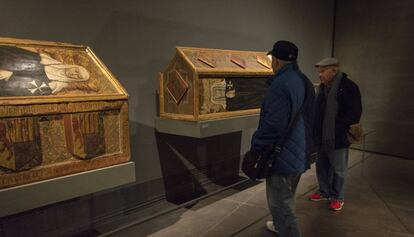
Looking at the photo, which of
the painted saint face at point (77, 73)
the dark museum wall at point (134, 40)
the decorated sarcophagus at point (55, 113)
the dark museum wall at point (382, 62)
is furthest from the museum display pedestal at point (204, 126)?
the dark museum wall at point (382, 62)

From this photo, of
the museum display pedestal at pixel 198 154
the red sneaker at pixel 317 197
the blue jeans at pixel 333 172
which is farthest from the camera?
the red sneaker at pixel 317 197

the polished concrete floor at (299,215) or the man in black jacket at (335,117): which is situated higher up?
the man in black jacket at (335,117)

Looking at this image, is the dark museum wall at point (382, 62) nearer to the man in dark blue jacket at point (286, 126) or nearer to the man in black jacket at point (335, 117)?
the man in black jacket at point (335, 117)

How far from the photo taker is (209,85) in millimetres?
3125

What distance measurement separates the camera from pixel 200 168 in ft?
13.8

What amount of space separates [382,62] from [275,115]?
475 cm

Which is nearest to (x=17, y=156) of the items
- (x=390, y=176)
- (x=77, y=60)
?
(x=77, y=60)

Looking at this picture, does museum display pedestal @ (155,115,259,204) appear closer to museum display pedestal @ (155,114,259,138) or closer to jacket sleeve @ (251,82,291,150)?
museum display pedestal @ (155,114,259,138)

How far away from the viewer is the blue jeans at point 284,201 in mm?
2400

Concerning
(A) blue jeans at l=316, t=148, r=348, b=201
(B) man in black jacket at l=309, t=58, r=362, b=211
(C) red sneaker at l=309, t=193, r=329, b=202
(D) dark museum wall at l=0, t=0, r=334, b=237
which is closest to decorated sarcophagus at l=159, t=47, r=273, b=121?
(D) dark museum wall at l=0, t=0, r=334, b=237

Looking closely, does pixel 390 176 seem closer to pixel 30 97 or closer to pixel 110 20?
pixel 110 20

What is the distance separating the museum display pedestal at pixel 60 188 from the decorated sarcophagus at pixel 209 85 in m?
0.97

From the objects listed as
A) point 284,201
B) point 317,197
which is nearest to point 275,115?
point 284,201

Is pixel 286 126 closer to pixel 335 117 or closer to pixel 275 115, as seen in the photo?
pixel 275 115
